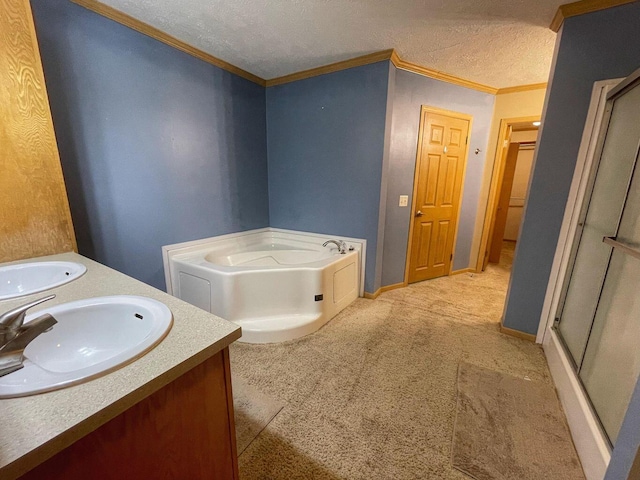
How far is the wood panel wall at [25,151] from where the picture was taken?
3.86 ft

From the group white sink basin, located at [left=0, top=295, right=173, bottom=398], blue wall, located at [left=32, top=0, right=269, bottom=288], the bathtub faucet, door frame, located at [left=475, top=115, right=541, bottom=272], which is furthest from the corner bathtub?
door frame, located at [left=475, top=115, right=541, bottom=272]

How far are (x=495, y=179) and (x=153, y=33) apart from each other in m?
3.69

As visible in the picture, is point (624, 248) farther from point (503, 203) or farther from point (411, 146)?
point (503, 203)

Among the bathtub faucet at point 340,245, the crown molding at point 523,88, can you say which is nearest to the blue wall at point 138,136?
the bathtub faucet at point 340,245

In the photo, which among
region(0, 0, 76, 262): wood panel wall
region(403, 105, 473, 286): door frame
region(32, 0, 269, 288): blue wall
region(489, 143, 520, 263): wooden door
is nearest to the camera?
region(0, 0, 76, 262): wood panel wall

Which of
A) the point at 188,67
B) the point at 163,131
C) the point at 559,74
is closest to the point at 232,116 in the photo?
the point at 188,67

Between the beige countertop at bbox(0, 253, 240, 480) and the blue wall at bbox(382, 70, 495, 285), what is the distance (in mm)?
2349

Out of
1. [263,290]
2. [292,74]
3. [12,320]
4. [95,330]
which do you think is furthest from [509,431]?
[292,74]

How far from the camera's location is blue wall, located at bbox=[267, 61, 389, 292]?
2.49 m

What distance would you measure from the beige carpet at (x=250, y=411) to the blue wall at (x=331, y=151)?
5.15 ft

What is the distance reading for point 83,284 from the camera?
100 cm

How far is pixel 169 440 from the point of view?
0.63 metres

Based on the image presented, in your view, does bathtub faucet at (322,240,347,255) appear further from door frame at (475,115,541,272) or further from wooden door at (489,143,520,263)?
wooden door at (489,143,520,263)

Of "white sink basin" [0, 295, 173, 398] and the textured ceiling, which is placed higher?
the textured ceiling
